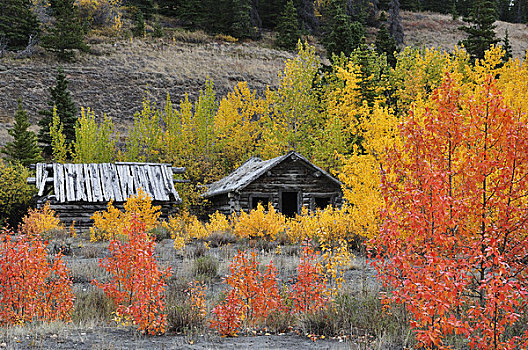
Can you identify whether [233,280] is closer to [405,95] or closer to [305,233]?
[305,233]

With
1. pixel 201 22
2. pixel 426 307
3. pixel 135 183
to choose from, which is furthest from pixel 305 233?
pixel 201 22

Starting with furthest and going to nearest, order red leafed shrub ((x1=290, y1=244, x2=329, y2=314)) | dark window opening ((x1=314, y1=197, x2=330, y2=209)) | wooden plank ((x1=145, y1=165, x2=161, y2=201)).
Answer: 1. dark window opening ((x1=314, y1=197, x2=330, y2=209))
2. wooden plank ((x1=145, y1=165, x2=161, y2=201))
3. red leafed shrub ((x1=290, y1=244, x2=329, y2=314))

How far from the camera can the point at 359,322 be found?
22.1 feet

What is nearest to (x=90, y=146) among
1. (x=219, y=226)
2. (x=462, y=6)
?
(x=219, y=226)

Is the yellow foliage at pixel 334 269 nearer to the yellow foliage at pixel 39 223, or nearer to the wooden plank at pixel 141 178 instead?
the yellow foliage at pixel 39 223

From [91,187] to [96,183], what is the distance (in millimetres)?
294

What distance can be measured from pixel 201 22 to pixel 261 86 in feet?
69.9

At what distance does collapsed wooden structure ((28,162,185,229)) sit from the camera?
2044 centimetres

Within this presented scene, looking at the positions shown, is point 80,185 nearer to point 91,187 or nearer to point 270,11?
point 91,187

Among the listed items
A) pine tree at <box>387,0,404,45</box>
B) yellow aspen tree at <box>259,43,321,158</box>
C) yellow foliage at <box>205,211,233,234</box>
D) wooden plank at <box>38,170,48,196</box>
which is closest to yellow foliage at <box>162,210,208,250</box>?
yellow foliage at <box>205,211,233,234</box>

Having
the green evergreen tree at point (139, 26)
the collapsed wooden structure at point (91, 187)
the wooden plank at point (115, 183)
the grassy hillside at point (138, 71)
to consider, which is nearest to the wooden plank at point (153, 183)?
the collapsed wooden structure at point (91, 187)

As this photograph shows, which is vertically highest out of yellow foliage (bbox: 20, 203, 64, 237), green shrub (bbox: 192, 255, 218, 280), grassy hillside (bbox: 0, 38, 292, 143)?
grassy hillside (bbox: 0, 38, 292, 143)

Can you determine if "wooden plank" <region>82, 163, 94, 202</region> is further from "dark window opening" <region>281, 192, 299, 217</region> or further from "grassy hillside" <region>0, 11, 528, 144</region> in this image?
"grassy hillside" <region>0, 11, 528, 144</region>

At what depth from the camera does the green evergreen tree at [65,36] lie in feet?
168
